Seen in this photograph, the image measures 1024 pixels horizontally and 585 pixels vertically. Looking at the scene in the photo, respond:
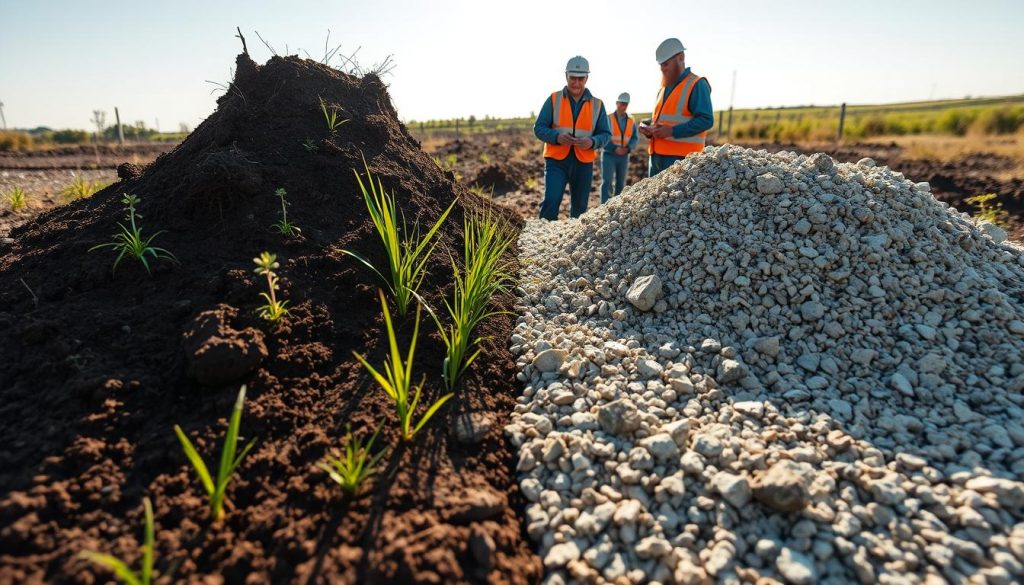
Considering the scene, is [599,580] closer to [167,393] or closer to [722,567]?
[722,567]

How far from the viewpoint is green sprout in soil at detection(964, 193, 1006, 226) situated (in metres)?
4.99

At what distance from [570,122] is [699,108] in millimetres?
1270

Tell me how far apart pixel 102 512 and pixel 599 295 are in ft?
8.53

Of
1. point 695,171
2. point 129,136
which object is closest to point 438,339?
point 695,171

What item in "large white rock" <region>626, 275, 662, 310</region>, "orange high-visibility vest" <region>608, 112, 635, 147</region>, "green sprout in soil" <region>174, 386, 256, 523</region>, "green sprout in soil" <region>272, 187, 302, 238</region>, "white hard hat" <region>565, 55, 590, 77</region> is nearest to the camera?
"green sprout in soil" <region>174, 386, 256, 523</region>

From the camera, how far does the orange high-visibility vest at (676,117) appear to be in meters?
4.56

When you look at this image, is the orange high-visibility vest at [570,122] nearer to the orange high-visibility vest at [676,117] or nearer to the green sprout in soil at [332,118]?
the orange high-visibility vest at [676,117]

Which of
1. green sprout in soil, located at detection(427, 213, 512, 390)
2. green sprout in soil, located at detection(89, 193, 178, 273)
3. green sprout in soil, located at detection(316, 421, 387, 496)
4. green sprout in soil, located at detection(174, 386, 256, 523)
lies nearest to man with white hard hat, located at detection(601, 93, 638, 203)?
green sprout in soil, located at detection(427, 213, 512, 390)

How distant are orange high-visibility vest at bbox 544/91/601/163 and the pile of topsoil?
2291 mm

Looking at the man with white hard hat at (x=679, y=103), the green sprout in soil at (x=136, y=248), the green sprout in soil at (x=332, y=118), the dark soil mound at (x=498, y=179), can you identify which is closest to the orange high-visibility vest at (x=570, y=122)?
the man with white hard hat at (x=679, y=103)

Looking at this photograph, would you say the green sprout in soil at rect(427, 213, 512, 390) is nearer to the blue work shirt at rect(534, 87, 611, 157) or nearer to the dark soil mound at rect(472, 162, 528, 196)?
the blue work shirt at rect(534, 87, 611, 157)

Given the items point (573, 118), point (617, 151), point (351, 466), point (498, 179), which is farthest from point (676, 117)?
point (498, 179)

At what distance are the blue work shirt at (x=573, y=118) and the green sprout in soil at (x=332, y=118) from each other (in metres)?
2.00

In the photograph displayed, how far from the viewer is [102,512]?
4.94 ft
